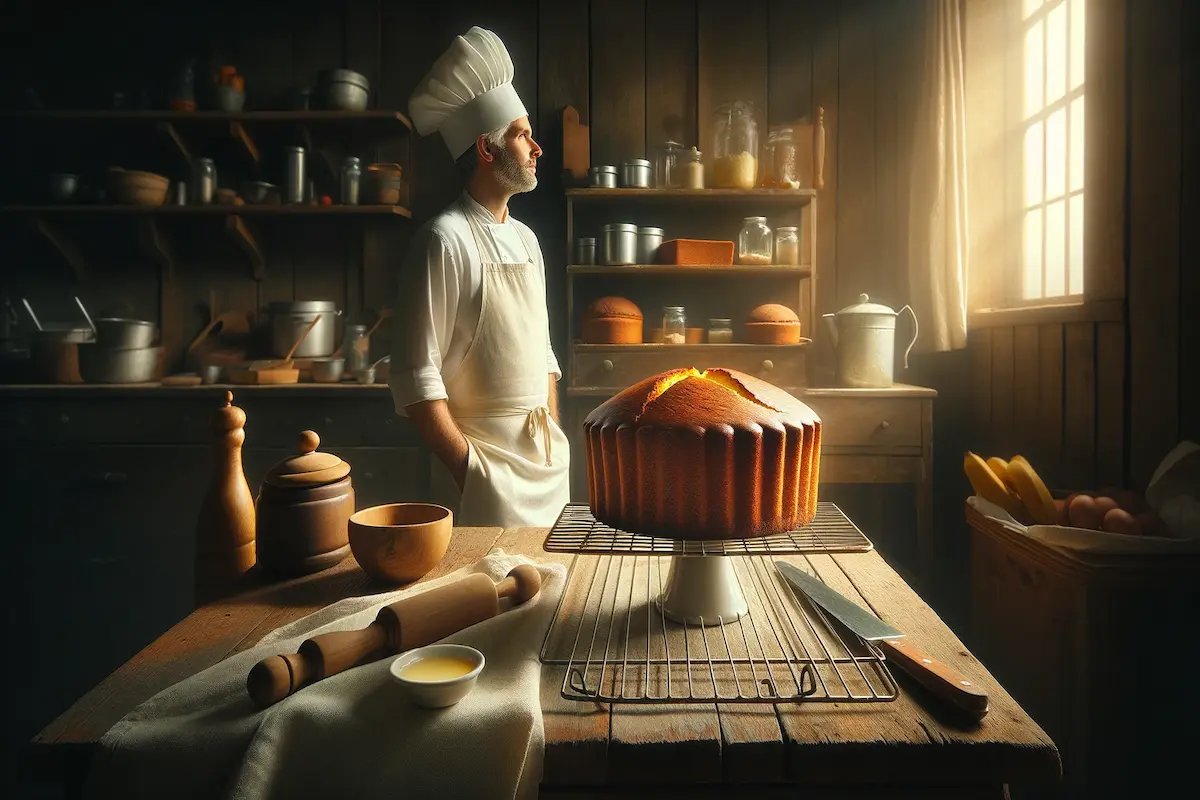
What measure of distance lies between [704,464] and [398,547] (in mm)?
423

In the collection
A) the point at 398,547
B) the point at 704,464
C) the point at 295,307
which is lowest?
the point at 398,547

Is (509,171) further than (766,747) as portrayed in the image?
Yes

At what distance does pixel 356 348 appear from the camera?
3.20m

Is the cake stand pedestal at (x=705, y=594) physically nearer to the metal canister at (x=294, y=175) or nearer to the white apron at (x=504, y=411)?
the white apron at (x=504, y=411)

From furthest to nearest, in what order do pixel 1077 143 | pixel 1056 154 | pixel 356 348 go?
pixel 356 348 → pixel 1056 154 → pixel 1077 143

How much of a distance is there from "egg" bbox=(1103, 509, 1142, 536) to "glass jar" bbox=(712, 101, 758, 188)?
1861 millimetres

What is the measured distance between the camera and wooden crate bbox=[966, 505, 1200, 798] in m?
1.60

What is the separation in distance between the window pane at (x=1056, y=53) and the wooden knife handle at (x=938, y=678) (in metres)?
2.44

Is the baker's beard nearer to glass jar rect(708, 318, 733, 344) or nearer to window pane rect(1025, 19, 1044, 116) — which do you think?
glass jar rect(708, 318, 733, 344)

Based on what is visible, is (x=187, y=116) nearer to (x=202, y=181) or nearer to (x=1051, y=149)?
(x=202, y=181)

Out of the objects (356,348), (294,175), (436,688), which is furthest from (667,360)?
(436,688)

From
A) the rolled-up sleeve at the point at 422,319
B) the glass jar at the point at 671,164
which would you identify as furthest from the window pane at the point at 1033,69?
the rolled-up sleeve at the point at 422,319

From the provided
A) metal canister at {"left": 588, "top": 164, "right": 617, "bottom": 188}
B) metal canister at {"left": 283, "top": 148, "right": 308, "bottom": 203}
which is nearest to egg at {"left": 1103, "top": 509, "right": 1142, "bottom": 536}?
metal canister at {"left": 588, "top": 164, "right": 617, "bottom": 188}

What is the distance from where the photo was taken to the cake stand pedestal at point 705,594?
91cm
